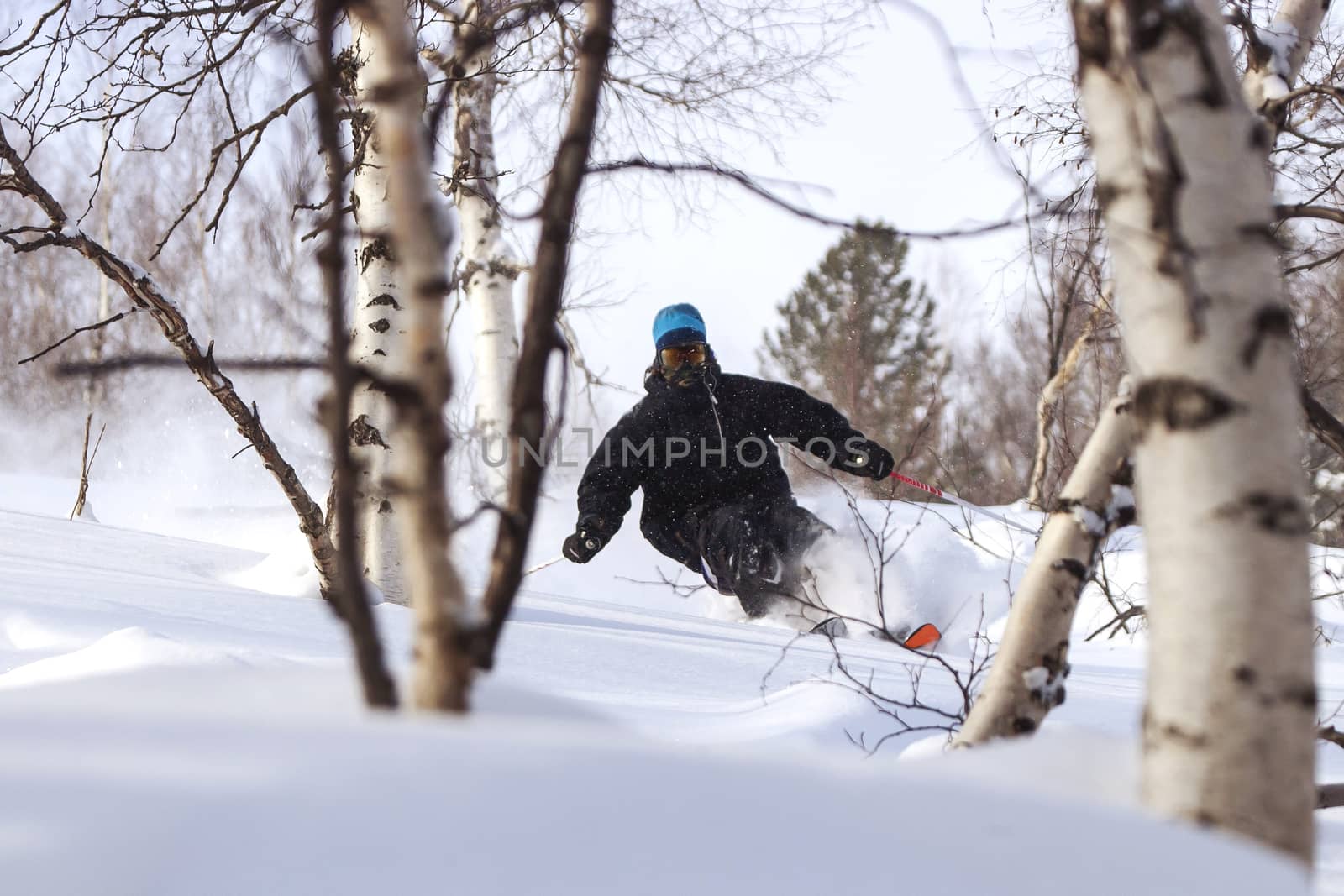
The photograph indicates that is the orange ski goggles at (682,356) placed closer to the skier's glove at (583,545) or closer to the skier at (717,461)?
the skier at (717,461)

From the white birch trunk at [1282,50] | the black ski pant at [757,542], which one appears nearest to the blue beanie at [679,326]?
the black ski pant at [757,542]

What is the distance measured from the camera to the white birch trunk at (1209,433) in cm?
77

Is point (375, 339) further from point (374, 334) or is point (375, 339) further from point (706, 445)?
point (706, 445)

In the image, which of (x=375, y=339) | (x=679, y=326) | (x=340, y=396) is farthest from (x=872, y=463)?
(x=340, y=396)

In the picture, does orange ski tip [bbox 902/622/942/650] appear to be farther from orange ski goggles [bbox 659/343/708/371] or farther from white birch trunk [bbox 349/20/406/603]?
white birch trunk [bbox 349/20/406/603]

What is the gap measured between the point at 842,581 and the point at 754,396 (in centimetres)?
108

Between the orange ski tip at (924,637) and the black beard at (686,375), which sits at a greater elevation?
the black beard at (686,375)

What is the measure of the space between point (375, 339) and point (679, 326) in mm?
1471

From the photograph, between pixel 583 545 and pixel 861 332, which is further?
pixel 861 332

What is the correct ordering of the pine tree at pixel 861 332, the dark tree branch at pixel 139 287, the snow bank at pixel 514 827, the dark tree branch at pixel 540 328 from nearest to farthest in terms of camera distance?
the snow bank at pixel 514 827 < the dark tree branch at pixel 540 328 < the dark tree branch at pixel 139 287 < the pine tree at pixel 861 332

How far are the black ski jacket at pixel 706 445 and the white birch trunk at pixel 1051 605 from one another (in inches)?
136

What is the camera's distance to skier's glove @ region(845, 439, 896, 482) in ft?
15.7

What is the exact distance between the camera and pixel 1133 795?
859 millimetres

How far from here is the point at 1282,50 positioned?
6.68ft
